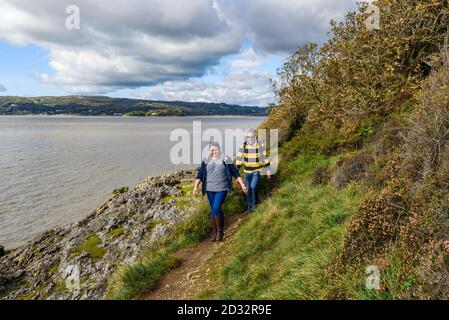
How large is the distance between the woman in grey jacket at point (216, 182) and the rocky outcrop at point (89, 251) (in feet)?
10.8

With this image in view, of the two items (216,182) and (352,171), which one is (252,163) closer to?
(216,182)

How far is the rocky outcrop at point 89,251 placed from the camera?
1132cm

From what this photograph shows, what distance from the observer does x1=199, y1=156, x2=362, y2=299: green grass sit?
4.91m

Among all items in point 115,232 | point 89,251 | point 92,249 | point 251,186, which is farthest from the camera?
point 115,232

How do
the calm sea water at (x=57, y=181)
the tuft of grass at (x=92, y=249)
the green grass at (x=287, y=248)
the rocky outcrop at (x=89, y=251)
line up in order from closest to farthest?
the green grass at (x=287, y=248) → the rocky outcrop at (x=89, y=251) → the tuft of grass at (x=92, y=249) → the calm sea water at (x=57, y=181)

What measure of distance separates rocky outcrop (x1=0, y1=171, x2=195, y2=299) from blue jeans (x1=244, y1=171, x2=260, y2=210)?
3.53 metres

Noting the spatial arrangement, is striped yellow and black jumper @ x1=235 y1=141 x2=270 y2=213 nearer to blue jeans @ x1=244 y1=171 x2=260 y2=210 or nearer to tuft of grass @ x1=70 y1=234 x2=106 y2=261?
blue jeans @ x1=244 y1=171 x2=260 y2=210

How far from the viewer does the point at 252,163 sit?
10336mm

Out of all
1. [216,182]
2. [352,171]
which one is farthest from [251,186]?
[352,171]

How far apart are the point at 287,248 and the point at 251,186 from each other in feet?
13.5

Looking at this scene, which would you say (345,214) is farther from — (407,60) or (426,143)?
(407,60)

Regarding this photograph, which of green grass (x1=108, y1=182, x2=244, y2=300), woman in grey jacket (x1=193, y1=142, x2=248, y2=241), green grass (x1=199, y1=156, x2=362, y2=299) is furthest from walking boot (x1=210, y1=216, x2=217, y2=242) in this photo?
green grass (x1=199, y1=156, x2=362, y2=299)

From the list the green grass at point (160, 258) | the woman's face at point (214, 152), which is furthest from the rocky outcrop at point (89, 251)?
the woman's face at point (214, 152)

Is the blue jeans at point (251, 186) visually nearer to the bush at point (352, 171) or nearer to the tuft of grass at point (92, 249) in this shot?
the bush at point (352, 171)
